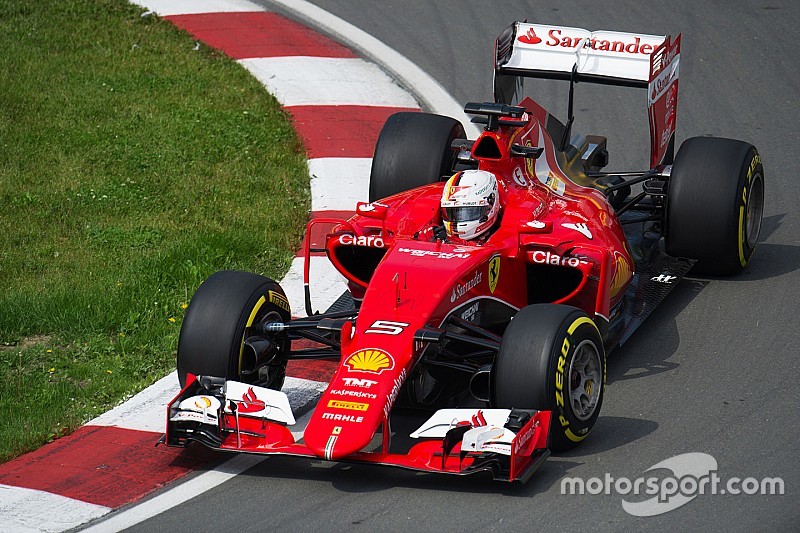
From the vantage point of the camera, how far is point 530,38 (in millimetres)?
9445

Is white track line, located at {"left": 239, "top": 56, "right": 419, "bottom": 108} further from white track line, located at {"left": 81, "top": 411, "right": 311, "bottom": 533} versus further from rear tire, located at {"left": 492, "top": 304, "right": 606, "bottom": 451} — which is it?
white track line, located at {"left": 81, "top": 411, "right": 311, "bottom": 533}

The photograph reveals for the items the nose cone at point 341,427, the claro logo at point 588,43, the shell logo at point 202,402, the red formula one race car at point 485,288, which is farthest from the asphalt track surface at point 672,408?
the claro logo at point 588,43

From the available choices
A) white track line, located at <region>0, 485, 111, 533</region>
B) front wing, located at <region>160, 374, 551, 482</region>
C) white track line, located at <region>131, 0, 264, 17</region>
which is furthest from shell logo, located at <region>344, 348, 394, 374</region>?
white track line, located at <region>131, 0, 264, 17</region>

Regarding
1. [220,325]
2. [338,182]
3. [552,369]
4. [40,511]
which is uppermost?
[338,182]

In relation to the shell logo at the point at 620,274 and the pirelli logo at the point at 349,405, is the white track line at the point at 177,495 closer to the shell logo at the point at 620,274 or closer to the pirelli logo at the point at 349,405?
the pirelli logo at the point at 349,405

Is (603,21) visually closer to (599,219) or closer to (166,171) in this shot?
(166,171)

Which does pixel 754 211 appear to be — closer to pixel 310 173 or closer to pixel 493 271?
pixel 493 271

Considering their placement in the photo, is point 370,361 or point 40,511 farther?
point 370,361

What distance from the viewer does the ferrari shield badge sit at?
273 inches

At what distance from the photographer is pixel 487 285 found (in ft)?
22.7

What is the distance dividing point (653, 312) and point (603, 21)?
578cm

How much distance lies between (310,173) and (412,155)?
1.89 meters

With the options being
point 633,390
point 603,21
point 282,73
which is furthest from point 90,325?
point 603,21

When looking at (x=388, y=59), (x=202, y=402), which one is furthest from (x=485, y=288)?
(x=388, y=59)
